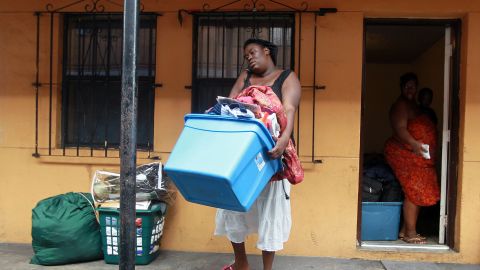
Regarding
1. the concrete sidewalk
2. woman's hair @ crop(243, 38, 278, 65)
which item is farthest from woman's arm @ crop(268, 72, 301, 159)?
the concrete sidewalk

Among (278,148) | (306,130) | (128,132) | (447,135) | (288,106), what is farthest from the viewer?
(447,135)

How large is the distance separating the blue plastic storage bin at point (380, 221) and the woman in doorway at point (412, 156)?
11 centimetres

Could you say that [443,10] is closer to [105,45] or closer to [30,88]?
[105,45]

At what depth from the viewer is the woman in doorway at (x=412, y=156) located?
4496 millimetres

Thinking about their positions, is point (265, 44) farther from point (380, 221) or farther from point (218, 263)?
point (380, 221)

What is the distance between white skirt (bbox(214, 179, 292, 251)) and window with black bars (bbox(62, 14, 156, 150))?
5.24 feet

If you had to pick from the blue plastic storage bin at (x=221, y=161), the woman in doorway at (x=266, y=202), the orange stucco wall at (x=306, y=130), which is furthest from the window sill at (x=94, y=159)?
the blue plastic storage bin at (x=221, y=161)

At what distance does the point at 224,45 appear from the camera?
4.48 metres

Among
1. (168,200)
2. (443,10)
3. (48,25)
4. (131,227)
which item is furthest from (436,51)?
(131,227)

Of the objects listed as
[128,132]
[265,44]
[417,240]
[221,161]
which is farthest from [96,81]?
[417,240]

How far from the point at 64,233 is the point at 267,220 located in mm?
1818

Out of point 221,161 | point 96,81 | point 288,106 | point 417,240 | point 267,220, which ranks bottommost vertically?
point 417,240

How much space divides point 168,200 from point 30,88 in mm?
1821

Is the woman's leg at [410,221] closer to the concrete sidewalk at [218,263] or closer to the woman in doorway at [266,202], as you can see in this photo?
the concrete sidewalk at [218,263]
